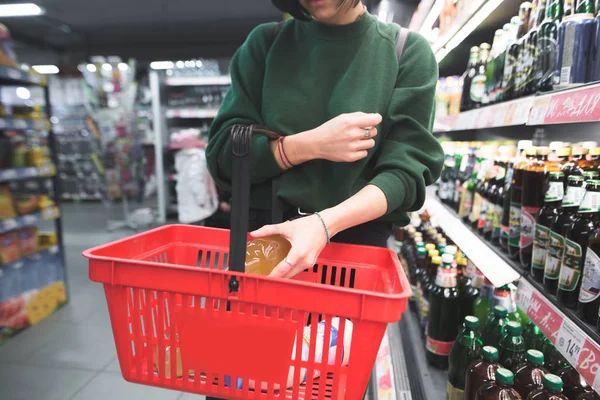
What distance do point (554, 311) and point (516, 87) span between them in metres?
1.06

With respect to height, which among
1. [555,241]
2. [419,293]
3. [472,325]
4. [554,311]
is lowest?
[419,293]

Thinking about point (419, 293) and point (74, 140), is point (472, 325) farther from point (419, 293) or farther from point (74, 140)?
point (74, 140)

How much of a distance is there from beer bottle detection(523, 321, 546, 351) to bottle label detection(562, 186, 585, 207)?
0.61m

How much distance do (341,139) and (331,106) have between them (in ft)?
0.70

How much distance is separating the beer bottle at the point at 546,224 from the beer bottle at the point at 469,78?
1.31 meters

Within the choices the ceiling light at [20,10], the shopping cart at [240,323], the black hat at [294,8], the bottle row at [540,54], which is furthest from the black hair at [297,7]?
the ceiling light at [20,10]

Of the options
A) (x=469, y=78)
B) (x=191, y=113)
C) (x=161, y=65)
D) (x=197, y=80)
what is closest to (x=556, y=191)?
(x=469, y=78)

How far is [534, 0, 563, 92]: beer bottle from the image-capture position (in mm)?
1343

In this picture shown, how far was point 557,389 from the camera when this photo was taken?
0.99 metres

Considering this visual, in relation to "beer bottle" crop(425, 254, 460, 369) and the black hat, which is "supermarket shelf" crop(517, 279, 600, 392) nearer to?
"beer bottle" crop(425, 254, 460, 369)

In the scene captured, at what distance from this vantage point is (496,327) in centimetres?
154

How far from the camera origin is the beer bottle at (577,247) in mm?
983

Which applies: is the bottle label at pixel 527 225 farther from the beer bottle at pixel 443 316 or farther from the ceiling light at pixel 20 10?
the ceiling light at pixel 20 10

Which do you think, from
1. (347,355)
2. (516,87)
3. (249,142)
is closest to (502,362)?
(347,355)
